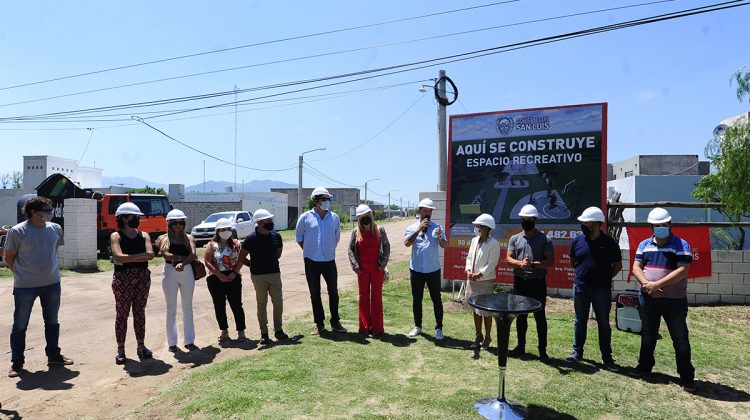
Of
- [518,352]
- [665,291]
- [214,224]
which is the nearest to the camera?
[665,291]

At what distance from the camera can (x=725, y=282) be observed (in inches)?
360

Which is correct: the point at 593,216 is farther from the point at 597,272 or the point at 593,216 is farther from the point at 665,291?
the point at 665,291

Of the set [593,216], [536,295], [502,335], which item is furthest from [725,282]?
[502,335]

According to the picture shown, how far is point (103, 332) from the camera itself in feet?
24.3

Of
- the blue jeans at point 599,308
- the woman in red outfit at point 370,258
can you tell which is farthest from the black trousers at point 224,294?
the blue jeans at point 599,308

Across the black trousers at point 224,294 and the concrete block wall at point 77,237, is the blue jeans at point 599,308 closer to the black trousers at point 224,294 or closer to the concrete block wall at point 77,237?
the black trousers at point 224,294

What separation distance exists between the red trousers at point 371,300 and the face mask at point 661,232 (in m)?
3.24

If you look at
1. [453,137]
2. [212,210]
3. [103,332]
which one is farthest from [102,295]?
[212,210]

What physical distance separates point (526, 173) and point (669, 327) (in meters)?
4.55

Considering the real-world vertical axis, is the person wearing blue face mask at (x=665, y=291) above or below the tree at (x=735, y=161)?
below

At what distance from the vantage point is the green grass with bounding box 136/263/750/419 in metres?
4.31

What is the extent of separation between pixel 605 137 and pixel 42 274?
8.66 metres

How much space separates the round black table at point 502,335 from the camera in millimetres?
4086

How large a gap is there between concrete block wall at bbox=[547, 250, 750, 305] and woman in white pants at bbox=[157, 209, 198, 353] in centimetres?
879
